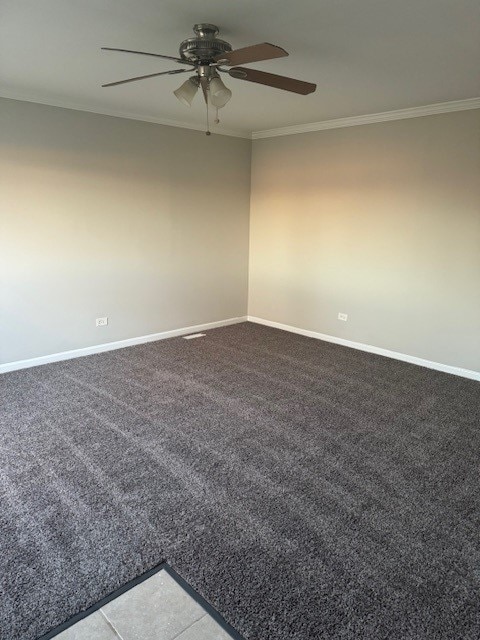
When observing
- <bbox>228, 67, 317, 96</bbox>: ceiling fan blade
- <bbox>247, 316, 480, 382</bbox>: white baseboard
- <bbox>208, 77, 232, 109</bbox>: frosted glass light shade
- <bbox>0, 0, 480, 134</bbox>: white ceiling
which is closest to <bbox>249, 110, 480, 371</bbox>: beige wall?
<bbox>247, 316, 480, 382</bbox>: white baseboard

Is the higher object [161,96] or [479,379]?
[161,96]

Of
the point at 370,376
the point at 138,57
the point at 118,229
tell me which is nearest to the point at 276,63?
the point at 138,57

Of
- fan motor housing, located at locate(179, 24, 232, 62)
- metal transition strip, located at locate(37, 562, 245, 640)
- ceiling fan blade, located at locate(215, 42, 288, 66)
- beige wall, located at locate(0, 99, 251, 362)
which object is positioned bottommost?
metal transition strip, located at locate(37, 562, 245, 640)

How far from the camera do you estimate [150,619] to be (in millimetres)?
1690

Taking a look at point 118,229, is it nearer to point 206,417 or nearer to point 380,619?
point 206,417

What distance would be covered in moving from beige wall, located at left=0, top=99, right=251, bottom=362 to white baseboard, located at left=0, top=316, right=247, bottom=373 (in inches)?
2.5

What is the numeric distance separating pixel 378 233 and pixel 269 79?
8.90 ft

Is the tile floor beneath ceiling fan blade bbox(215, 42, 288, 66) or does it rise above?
beneath

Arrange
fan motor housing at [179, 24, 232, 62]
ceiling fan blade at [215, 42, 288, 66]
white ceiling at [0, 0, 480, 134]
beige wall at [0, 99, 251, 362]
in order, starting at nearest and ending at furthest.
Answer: ceiling fan blade at [215, 42, 288, 66] → white ceiling at [0, 0, 480, 134] → fan motor housing at [179, 24, 232, 62] → beige wall at [0, 99, 251, 362]

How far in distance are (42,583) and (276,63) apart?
3224mm

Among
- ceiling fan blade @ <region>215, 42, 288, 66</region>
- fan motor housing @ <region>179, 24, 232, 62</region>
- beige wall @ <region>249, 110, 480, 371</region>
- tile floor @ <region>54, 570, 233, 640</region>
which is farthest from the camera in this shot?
beige wall @ <region>249, 110, 480, 371</region>

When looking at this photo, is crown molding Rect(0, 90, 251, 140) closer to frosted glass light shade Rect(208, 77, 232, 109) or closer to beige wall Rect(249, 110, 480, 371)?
beige wall Rect(249, 110, 480, 371)

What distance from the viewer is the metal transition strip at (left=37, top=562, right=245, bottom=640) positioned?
1.63 m

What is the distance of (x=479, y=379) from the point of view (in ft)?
13.7
